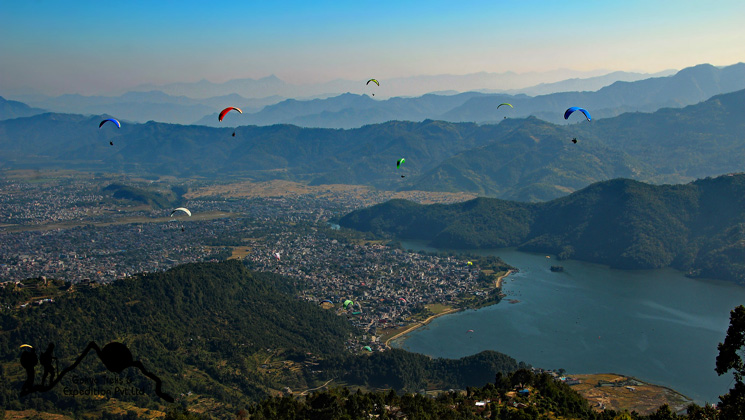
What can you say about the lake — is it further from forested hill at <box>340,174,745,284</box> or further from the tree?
the tree

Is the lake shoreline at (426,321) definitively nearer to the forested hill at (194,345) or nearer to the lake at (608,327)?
the lake at (608,327)

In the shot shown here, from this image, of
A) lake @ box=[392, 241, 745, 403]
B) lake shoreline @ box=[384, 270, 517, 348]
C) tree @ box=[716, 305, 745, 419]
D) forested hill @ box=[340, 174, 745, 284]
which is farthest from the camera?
forested hill @ box=[340, 174, 745, 284]

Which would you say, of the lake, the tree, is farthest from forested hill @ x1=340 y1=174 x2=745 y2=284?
the tree

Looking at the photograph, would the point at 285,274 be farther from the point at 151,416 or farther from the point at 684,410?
the point at 684,410

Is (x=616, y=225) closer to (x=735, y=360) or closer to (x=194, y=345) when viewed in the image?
(x=194, y=345)

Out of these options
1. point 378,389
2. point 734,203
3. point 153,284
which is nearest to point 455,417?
point 378,389

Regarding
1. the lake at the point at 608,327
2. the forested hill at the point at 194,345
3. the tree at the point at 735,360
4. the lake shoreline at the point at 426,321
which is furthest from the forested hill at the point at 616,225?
the tree at the point at 735,360

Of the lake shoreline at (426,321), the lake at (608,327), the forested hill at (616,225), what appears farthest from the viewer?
the forested hill at (616,225)
